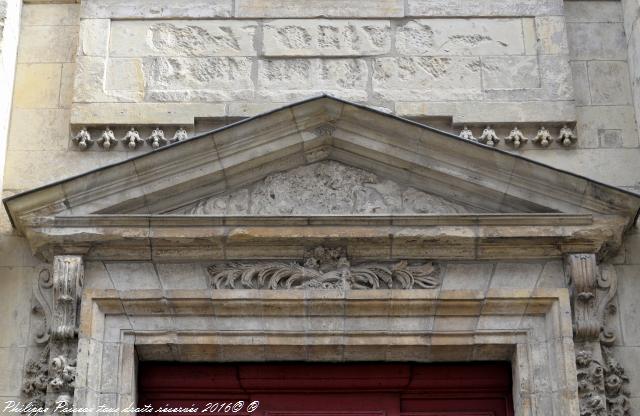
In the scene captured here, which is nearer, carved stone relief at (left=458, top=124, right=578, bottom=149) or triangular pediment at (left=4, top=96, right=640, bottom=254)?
triangular pediment at (left=4, top=96, right=640, bottom=254)

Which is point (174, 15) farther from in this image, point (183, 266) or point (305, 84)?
point (183, 266)

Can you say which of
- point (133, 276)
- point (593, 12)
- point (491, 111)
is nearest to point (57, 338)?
point (133, 276)

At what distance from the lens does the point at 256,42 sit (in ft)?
29.7

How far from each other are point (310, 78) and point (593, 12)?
6.36ft

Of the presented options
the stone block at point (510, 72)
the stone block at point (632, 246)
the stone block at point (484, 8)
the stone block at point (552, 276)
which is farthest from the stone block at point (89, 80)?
the stone block at point (632, 246)

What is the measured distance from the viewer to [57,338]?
7.89 meters

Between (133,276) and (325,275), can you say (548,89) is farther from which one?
(133,276)

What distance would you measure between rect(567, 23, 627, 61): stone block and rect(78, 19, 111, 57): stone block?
300 centimetres

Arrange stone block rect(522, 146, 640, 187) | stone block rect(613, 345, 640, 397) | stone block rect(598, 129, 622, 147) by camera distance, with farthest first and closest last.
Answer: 1. stone block rect(598, 129, 622, 147)
2. stone block rect(522, 146, 640, 187)
3. stone block rect(613, 345, 640, 397)

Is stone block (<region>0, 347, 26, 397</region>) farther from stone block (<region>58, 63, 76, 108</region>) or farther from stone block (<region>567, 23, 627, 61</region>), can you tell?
stone block (<region>567, 23, 627, 61</region>)

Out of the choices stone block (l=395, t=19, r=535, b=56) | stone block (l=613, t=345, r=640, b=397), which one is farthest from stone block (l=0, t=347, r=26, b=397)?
stone block (l=613, t=345, r=640, b=397)

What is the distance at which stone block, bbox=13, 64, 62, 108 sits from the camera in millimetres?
8859

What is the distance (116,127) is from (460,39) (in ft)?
7.48

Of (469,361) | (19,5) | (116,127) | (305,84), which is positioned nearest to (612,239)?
(469,361)
